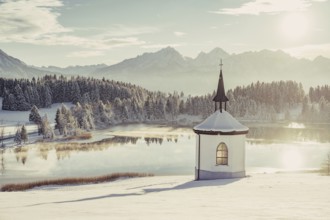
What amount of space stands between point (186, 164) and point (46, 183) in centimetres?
1959

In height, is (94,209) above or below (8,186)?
above

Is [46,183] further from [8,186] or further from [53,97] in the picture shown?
[53,97]

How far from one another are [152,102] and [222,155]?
13453 cm

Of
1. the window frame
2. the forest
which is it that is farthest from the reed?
the forest

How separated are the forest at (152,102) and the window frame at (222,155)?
10596cm

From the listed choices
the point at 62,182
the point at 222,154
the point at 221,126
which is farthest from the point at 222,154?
the point at 62,182

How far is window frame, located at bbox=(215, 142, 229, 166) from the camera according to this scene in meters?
32.3

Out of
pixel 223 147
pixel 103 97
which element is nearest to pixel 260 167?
pixel 223 147

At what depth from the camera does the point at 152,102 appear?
16650cm

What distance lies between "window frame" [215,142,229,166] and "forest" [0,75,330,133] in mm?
105962

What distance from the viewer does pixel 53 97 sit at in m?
182

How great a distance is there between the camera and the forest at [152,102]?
159 meters

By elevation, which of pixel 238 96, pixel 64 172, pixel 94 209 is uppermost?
pixel 238 96

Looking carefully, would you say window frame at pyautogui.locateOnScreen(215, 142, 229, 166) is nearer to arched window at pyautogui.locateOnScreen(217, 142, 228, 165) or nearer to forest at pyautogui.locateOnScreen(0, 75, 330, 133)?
arched window at pyautogui.locateOnScreen(217, 142, 228, 165)
